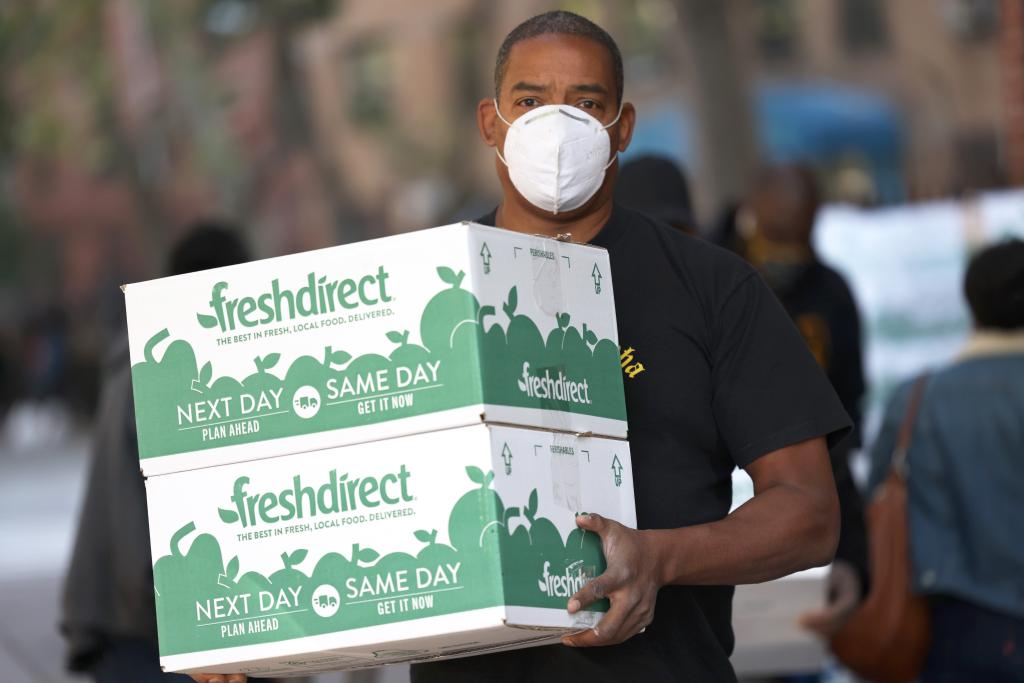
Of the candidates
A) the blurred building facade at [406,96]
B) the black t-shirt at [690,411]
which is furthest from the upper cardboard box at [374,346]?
the blurred building facade at [406,96]

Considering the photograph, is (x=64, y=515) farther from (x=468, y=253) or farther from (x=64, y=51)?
(x=468, y=253)

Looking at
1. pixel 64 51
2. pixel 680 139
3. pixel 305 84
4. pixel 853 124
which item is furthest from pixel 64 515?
pixel 853 124

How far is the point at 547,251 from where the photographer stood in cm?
281

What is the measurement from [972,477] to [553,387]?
2.87 metres

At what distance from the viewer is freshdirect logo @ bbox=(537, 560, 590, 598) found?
2.64m

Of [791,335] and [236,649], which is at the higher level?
[791,335]

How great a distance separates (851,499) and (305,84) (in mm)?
13447

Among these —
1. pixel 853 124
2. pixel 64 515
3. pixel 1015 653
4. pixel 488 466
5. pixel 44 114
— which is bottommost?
pixel 1015 653

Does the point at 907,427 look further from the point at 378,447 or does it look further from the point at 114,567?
the point at 378,447

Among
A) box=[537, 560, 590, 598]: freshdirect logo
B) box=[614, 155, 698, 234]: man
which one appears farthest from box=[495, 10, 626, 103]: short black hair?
box=[614, 155, 698, 234]: man

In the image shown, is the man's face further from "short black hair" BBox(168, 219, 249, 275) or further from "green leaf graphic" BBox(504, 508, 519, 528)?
"short black hair" BBox(168, 219, 249, 275)

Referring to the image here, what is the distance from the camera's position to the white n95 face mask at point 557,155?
294 centimetres

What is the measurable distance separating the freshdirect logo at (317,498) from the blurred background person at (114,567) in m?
2.02

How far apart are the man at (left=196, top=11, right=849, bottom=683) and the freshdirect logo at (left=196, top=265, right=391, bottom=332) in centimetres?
41
